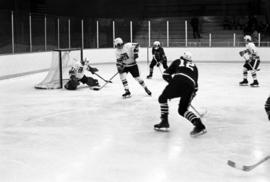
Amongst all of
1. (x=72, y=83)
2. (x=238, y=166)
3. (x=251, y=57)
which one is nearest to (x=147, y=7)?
(x=251, y=57)

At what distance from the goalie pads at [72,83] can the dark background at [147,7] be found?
9.29 meters

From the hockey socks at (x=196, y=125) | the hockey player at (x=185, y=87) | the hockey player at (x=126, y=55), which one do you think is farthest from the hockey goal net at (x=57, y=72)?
the hockey socks at (x=196, y=125)

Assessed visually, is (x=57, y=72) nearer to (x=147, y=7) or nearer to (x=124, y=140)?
(x=124, y=140)

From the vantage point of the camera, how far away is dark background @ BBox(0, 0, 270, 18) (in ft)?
59.6

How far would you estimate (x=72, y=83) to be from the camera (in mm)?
8742

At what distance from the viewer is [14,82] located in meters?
10.3

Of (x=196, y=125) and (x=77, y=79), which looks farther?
(x=77, y=79)

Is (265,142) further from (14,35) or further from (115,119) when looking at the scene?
(14,35)

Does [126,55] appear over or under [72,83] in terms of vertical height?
over

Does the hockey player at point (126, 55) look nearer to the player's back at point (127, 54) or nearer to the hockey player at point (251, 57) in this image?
the player's back at point (127, 54)

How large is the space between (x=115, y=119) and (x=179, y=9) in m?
15.1

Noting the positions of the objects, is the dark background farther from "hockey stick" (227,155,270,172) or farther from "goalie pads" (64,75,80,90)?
"hockey stick" (227,155,270,172)

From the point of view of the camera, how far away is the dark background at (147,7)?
59.6ft

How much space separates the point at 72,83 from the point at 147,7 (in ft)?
39.2
